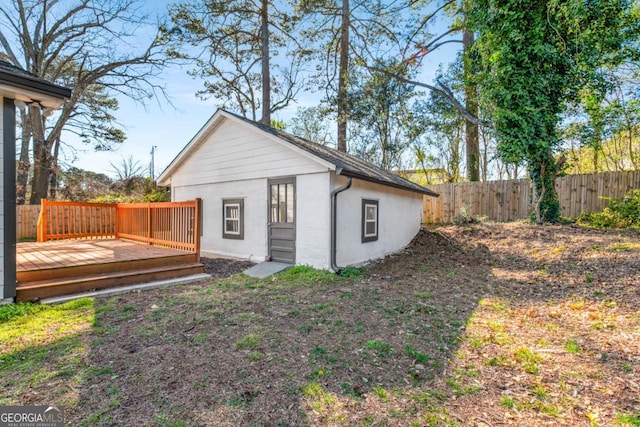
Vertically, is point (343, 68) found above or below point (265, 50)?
below

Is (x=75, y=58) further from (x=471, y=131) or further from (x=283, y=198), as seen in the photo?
(x=471, y=131)

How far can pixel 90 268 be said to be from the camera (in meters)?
5.51

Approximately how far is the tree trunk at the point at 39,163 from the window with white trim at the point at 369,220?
52.3ft

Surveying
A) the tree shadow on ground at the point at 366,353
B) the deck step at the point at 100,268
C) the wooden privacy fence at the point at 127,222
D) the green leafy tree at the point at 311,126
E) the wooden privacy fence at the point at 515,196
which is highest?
the green leafy tree at the point at 311,126

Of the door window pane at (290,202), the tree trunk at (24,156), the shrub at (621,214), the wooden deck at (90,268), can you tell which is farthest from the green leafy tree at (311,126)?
the wooden deck at (90,268)

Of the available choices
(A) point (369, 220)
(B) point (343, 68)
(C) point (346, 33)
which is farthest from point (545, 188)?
(C) point (346, 33)

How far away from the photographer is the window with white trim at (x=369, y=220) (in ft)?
26.6

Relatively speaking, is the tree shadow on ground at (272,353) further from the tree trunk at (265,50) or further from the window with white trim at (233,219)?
the tree trunk at (265,50)

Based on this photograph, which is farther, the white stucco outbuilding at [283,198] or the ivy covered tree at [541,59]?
the ivy covered tree at [541,59]

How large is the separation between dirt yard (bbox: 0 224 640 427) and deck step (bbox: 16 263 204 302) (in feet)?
1.99

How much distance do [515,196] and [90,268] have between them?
1465 cm

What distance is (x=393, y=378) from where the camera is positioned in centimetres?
281

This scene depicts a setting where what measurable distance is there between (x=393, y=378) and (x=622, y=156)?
61.7 feet

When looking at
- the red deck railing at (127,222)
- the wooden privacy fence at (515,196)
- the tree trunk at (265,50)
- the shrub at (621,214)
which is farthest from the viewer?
the tree trunk at (265,50)
